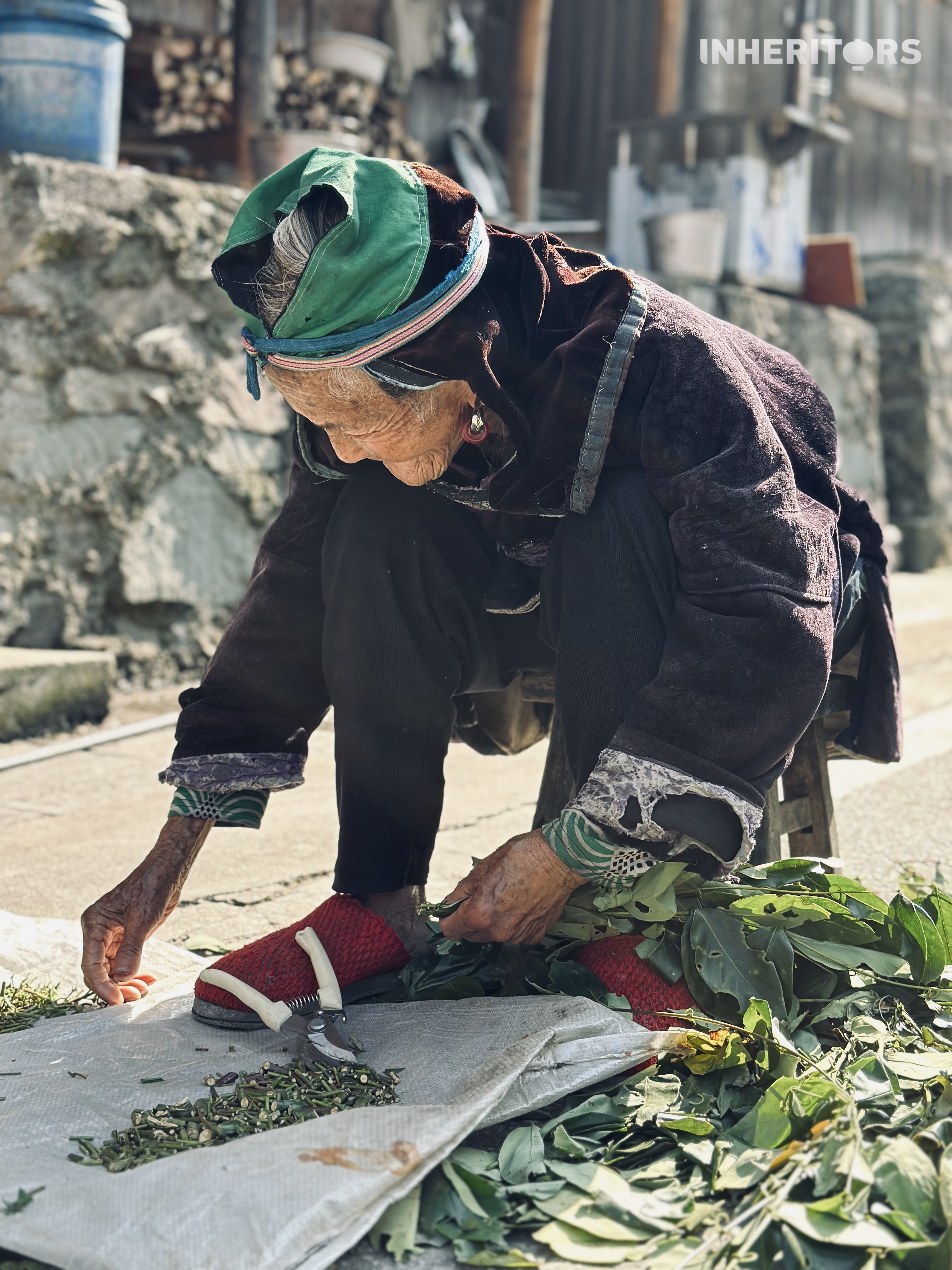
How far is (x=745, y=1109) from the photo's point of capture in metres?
1.41

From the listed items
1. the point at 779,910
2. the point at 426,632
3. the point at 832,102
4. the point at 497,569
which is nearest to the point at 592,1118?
the point at 779,910

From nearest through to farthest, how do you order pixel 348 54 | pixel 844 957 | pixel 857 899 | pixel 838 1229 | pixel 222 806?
pixel 838 1229 < pixel 844 957 < pixel 857 899 < pixel 222 806 < pixel 348 54

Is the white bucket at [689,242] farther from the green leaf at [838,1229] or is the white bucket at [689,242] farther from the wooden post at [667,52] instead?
the green leaf at [838,1229]

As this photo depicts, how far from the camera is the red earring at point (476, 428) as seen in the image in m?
1.65

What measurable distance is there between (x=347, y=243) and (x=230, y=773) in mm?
760

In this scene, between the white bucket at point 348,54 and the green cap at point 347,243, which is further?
the white bucket at point 348,54

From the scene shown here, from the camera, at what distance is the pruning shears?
1.52 meters

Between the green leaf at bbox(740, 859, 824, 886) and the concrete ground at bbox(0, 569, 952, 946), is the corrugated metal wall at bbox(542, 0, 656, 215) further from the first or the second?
the green leaf at bbox(740, 859, 824, 886)

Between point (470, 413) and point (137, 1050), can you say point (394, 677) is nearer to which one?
point (470, 413)

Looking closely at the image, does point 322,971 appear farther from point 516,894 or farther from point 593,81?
point 593,81

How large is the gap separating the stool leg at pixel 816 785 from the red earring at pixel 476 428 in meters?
0.68

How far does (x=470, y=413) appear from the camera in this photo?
1.66 metres

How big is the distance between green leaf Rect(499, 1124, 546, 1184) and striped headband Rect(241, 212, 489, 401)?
87 centimetres

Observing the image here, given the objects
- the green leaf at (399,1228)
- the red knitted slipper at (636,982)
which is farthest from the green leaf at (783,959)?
the green leaf at (399,1228)
